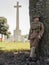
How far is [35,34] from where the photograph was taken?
20.6 ft

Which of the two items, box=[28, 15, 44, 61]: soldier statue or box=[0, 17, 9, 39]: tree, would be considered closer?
box=[28, 15, 44, 61]: soldier statue

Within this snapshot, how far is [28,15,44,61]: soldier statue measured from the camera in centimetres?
621

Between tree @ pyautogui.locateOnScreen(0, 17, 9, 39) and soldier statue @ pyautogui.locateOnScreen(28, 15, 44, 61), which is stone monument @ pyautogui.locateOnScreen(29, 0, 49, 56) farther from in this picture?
tree @ pyautogui.locateOnScreen(0, 17, 9, 39)

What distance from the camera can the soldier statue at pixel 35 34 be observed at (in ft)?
20.4

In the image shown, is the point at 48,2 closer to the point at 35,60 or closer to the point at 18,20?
the point at 35,60

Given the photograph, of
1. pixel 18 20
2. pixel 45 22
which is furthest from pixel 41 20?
pixel 18 20

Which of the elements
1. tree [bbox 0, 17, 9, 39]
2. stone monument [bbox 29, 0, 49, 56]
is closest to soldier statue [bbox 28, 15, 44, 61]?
stone monument [bbox 29, 0, 49, 56]

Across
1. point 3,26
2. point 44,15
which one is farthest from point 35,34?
point 3,26

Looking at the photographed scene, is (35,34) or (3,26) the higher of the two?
(35,34)

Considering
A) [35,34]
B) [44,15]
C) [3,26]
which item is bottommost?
[3,26]

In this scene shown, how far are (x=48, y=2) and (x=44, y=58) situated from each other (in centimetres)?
146

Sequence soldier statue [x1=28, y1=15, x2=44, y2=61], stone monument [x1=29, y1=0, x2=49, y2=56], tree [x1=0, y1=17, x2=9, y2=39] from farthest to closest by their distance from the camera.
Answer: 1. tree [x1=0, y1=17, x2=9, y2=39]
2. stone monument [x1=29, y1=0, x2=49, y2=56]
3. soldier statue [x1=28, y1=15, x2=44, y2=61]

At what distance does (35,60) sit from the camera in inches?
247

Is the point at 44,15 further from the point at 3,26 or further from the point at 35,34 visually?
the point at 3,26
